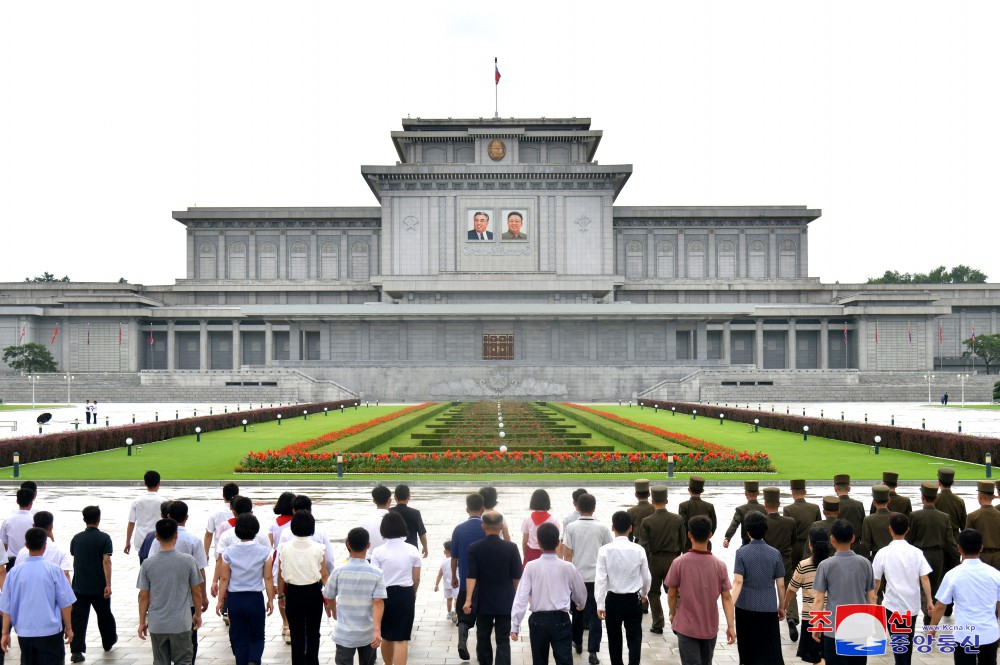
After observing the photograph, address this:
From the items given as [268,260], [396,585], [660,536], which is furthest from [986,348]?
[396,585]

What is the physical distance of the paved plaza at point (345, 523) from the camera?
8.59 metres

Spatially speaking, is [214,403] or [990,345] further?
[990,345]

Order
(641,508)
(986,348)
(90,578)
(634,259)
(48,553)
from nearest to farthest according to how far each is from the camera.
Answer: (48,553), (90,578), (641,508), (986,348), (634,259)

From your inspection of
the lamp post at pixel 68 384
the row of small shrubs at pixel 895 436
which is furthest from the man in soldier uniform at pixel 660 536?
the lamp post at pixel 68 384

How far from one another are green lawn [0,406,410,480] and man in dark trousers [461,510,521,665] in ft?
45.4

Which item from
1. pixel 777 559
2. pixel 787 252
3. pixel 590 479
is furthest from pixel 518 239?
pixel 777 559

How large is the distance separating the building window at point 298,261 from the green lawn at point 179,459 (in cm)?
5126

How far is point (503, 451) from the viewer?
2269 centimetres

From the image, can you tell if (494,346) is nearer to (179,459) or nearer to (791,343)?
(791,343)

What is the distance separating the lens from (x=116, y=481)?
64.1 feet

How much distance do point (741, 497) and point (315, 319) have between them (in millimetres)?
54104

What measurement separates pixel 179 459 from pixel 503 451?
8943 mm

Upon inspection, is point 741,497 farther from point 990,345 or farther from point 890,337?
point 990,345

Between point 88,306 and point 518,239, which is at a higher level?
point 518,239
